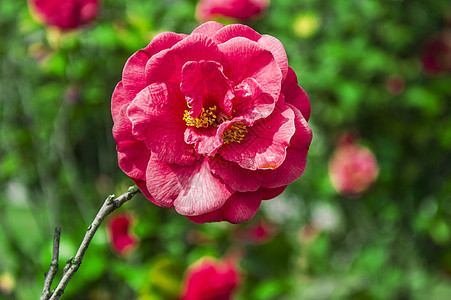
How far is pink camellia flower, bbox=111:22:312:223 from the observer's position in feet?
1.42

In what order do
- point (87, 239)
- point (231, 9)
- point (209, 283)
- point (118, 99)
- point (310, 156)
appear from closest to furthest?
point (87, 239), point (118, 99), point (209, 283), point (231, 9), point (310, 156)

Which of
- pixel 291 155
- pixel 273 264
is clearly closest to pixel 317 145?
pixel 273 264

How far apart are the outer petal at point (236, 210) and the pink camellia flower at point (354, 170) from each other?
160 centimetres

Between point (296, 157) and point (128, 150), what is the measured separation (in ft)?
0.54

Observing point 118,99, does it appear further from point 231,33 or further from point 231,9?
point 231,9

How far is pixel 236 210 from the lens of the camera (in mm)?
443

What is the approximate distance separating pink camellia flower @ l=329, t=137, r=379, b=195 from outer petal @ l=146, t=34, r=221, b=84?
164 cm

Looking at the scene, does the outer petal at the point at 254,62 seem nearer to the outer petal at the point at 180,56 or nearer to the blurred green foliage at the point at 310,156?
the outer petal at the point at 180,56

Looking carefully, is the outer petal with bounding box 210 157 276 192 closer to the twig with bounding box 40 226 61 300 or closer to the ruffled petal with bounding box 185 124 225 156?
the ruffled petal with bounding box 185 124 225 156

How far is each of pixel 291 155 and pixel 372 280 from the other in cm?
194

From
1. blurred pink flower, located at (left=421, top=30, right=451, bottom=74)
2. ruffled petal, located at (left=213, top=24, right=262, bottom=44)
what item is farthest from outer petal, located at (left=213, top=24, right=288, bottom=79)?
blurred pink flower, located at (left=421, top=30, right=451, bottom=74)

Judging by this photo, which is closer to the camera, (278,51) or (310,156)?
(278,51)

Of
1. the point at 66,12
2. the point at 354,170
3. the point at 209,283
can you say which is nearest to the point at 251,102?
the point at 209,283

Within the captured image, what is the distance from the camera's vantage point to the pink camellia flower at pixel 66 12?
46.1 inches
